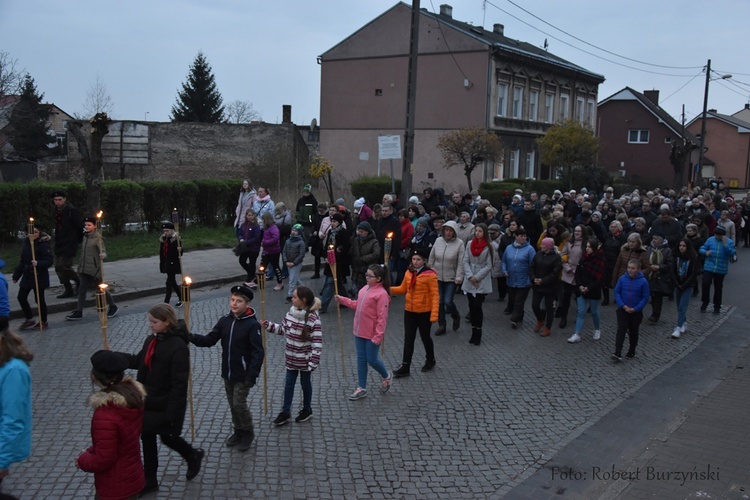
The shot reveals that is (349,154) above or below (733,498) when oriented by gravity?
above

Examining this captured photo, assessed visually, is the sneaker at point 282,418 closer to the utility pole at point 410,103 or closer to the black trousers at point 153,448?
the black trousers at point 153,448

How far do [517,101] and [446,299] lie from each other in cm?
3033

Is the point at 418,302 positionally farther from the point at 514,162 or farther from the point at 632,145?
the point at 632,145

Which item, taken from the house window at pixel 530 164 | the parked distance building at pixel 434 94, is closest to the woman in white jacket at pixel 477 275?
the parked distance building at pixel 434 94

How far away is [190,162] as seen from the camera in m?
40.5

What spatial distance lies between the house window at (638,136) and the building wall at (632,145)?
24cm

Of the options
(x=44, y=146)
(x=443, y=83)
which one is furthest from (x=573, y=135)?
(x=44, y=146)

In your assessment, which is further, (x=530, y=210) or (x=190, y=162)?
(x=190, y=162)

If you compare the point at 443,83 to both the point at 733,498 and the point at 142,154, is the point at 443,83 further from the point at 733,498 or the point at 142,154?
the point at 733,498

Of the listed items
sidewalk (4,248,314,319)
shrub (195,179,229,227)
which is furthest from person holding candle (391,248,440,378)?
shrub (195,179,229,227)

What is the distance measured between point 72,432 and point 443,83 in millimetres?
33129

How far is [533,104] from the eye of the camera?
1645 inches

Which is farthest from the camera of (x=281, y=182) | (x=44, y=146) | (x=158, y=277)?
(x=44, y=146)

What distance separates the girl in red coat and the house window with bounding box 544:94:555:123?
135 feet
